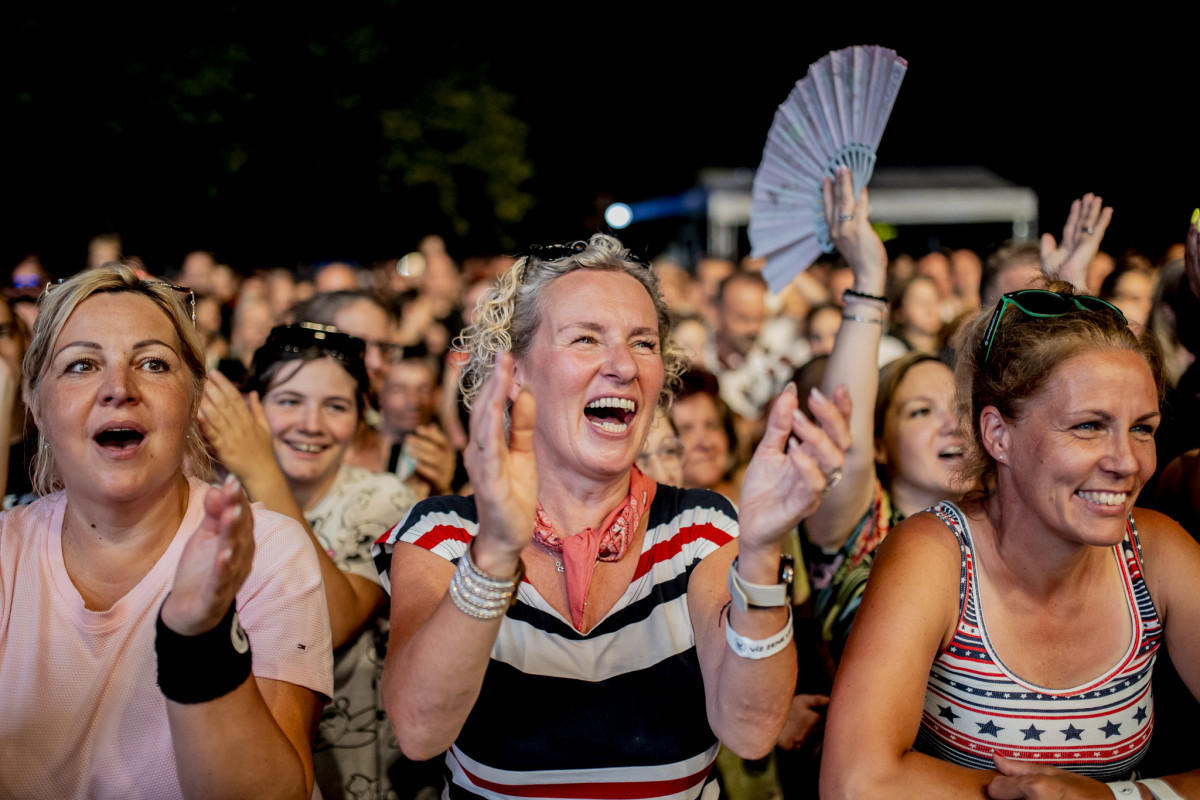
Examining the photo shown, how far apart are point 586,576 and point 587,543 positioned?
0.07 m

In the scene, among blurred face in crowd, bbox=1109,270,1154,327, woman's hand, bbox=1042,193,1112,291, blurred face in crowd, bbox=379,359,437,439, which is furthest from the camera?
blurred face in crowd, bbox=1109,270,1154,327

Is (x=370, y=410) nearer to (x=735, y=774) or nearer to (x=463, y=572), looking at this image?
(x=735, y=774)

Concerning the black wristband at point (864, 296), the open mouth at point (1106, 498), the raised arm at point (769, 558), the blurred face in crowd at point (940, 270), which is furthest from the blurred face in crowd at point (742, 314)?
the raised arm at point (769, 558)

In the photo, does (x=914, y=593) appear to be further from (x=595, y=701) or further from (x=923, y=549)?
Result: (x=595, y=701)

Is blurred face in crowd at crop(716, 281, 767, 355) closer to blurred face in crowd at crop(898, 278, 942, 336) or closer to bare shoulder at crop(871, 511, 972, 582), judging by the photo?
blurred face in crowd at crop(898, 278, 942, 336)

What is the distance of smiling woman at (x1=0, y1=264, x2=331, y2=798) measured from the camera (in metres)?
1.97

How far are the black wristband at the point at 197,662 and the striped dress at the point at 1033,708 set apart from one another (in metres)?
1.45

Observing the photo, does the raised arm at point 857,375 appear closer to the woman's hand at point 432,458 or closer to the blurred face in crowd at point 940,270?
the woman's hand at point 432,458

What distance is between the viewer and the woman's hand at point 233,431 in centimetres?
263

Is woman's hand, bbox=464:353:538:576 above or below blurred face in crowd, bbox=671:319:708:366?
above

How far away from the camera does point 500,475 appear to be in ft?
5.47

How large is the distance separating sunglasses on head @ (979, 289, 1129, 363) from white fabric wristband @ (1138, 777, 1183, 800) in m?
0.93

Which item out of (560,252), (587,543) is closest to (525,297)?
(560,252)

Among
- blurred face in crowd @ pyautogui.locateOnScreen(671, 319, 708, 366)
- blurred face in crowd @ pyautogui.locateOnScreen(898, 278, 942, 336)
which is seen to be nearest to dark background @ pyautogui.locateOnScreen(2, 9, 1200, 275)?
blurred face in crowd @ pyautogui.locateOnScreen(671, 319, 708, 366)
